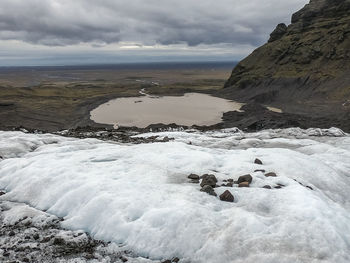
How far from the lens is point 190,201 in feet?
35.1

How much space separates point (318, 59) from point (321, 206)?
305 ft

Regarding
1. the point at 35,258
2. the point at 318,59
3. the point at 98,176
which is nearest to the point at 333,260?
the point at 35,258

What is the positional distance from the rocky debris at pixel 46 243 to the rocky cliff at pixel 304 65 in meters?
60.4

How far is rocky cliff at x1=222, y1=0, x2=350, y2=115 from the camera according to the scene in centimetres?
7569

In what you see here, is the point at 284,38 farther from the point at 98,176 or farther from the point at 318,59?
the point at 98,176

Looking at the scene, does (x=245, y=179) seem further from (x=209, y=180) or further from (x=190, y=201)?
(x=190, y=201)

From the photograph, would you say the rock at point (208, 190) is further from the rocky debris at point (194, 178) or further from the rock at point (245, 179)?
the rock at point (245, 179)

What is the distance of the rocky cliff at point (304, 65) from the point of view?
7569 cm

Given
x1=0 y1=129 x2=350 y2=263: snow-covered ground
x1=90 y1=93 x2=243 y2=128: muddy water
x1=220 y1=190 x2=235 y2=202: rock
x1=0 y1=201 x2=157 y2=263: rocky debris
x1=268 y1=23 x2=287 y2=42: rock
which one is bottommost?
x1=90 y1=93 x2=243 y2=128: muddy water

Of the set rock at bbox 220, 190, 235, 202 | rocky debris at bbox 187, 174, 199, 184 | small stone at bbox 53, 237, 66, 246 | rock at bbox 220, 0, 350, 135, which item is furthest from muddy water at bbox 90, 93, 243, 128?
small stone at bbox 53, 237, 66, 246

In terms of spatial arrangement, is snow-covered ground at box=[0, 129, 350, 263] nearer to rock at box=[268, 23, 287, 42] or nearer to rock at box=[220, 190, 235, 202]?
rock at box=[220, 190, 235, 202]

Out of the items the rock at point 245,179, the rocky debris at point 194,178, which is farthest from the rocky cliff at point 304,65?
the rocky debris at point 194,178

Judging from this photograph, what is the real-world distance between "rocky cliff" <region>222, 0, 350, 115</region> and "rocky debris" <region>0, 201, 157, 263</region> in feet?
198

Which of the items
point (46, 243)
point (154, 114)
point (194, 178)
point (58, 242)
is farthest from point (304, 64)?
point (46, 243)
